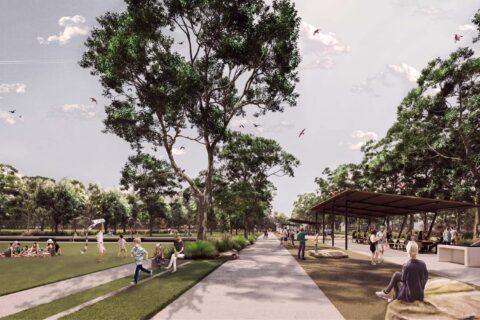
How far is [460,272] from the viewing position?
56.2ft

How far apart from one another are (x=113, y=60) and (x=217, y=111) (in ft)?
24.9

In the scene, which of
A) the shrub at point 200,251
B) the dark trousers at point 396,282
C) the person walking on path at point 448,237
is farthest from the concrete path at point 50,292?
the person walking on path at point 448,237

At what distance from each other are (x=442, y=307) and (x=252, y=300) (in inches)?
195

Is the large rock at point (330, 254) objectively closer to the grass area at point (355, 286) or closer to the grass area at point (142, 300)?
the grass area at point (355, 286)

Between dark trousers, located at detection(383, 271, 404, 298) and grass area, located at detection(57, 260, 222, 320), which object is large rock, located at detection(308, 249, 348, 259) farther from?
dark trousers, located at detection(383, 271, 404, 298)

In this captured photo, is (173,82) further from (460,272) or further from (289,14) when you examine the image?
(460,272)

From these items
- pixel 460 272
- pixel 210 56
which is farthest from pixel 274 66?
pixel 460 272

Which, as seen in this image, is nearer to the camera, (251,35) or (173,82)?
(173,82)

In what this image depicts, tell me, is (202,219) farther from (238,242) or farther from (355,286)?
(355,286)

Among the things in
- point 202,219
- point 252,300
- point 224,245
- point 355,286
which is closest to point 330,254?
point 224,245

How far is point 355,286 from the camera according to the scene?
12.7m

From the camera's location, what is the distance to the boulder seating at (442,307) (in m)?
6.48

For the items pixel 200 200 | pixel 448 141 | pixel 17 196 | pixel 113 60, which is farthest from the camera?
pixel 17 196

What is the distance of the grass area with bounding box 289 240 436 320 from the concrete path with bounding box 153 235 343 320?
1.21 ft
